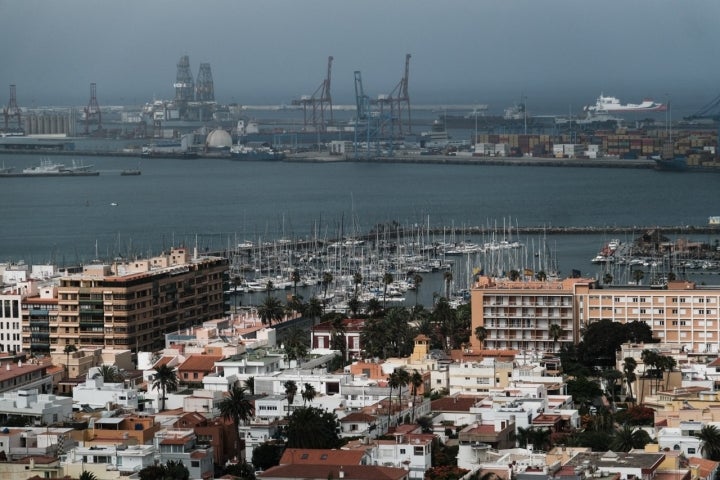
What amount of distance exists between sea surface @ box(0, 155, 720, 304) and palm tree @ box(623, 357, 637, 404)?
43.7ft

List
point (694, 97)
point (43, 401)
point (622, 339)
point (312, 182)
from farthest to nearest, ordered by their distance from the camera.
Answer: point (694, 97) → point (312, 182) → point (622, 339) → point (43, 401)

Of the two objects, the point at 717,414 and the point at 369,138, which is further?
the point at 369,138

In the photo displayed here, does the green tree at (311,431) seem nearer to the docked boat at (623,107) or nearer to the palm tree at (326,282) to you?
the palm tree at (326,282)

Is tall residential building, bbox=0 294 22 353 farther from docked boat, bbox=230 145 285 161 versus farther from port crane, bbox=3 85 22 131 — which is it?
port crane, bbox=3 85 22 131

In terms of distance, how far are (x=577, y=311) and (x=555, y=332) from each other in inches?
25.5

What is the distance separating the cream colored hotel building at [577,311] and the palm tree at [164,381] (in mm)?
3890

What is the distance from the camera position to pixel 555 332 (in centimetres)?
2031

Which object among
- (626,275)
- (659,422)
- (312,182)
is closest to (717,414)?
(659,422)

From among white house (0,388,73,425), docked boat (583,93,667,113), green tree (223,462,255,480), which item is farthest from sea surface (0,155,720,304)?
docked boat (583,93,667,113)

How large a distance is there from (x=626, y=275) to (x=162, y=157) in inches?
1822

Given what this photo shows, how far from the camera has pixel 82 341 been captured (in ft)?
69.6

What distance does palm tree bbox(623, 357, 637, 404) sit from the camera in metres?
17.9

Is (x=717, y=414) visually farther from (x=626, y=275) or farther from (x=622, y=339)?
(x=626, y=275)

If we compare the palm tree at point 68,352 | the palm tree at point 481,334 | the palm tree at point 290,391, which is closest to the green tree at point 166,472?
the palm tree at point 290,391
